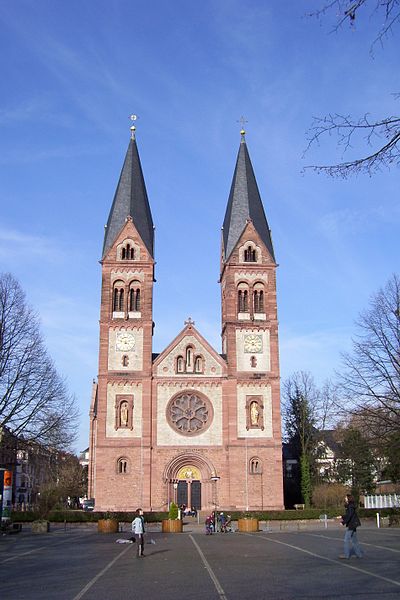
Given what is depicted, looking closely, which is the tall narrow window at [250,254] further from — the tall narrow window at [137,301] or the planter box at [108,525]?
the planter box at [108,525]

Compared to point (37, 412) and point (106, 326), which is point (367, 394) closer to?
point (37, 412)

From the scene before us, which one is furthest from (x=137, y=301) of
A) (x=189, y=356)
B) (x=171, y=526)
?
(x=171, y=526)

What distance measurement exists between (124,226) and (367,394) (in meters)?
27.2

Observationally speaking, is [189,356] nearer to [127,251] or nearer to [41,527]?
[127,251]

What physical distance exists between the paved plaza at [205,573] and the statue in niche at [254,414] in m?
27.2

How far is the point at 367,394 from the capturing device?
36.0 meters

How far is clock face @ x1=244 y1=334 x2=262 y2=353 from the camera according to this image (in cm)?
5341

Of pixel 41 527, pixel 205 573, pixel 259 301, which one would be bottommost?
pixel 41 527

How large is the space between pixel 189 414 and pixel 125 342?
24.1ft

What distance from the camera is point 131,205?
57.1m

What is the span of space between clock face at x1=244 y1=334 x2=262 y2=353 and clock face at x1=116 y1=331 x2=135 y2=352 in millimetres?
8733

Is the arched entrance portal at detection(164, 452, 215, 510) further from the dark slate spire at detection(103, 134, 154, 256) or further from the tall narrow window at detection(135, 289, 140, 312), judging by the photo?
the dark slate spire at detection(103, 134, 154, 256)

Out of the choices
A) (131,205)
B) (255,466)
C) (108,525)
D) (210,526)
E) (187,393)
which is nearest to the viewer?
(210,526)

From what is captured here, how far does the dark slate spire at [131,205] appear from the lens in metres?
56.3
